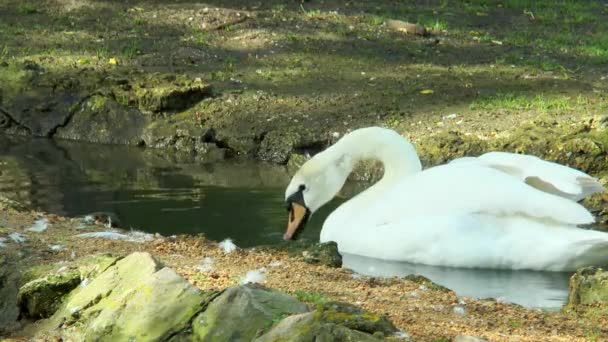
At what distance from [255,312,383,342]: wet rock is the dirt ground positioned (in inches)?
20.2

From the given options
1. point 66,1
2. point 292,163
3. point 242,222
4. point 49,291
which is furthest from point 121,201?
point 66,1

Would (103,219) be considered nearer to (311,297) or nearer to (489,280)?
(489,280)

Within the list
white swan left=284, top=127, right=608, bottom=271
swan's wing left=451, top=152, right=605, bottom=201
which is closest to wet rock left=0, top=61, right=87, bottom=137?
white swan left=284, top=127, right=608, bottom=271

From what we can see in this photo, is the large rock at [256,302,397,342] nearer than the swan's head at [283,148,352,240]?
Yes

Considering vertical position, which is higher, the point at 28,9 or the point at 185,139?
the point at 28,9

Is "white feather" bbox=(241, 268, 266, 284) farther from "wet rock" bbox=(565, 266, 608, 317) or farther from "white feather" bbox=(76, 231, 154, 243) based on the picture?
"wet rock" bbox=(565, 266, 608, 317)

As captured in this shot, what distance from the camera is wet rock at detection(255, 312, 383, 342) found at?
14.0 ft

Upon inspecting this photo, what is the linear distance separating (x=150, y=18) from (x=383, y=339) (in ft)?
41.2

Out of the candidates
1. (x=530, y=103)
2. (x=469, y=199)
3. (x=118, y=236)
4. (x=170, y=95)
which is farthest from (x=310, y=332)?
(x=170, y=95)

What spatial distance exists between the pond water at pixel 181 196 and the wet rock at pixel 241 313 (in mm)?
2699

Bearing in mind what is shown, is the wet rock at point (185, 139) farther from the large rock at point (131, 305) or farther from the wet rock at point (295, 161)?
the large rock at point (131, 305)

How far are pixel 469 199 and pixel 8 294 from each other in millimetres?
3409

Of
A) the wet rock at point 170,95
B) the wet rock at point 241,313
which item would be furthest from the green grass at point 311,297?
the wet rock at point 170,95

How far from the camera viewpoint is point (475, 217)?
8.30 m
